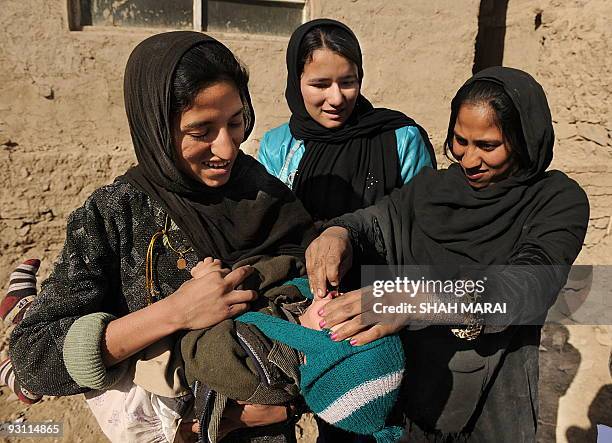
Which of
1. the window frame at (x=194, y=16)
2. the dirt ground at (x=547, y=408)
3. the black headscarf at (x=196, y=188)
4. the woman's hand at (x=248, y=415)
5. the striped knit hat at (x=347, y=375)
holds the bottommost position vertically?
the dirt ground at (x=547, y=408)

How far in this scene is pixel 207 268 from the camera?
4.02 ft

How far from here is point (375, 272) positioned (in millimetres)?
1514

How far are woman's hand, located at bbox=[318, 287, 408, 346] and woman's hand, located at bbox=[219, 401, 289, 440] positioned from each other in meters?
0.28

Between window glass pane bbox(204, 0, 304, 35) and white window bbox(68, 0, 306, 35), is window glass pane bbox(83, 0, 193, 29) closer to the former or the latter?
white window bbox(68, 0, 306, 35)

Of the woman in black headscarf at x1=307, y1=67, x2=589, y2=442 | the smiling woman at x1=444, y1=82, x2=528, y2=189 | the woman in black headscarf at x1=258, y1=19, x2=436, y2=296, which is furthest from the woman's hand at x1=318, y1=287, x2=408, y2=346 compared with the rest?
the woman in black headscarf at x1=258, y1=19, x2=436, y2=296

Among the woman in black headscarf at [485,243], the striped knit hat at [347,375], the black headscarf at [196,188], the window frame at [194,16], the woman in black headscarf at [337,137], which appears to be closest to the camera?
the striped knit hat at [347,375]

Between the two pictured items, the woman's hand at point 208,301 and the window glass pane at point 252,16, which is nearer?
the woman's hand at point 208,301

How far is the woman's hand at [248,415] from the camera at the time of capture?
121cm

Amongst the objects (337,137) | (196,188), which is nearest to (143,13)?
(337,137)

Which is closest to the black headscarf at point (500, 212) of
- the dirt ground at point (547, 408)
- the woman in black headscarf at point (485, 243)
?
the woman in black headscarf at point (485, 243)

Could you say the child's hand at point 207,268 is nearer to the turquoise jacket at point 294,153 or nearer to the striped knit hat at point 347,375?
the striped knit hat at point 347,375

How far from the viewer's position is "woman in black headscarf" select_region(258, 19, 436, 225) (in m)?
1.96

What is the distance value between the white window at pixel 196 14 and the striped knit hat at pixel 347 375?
3113 mm

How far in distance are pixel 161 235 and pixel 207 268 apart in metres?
0.17
